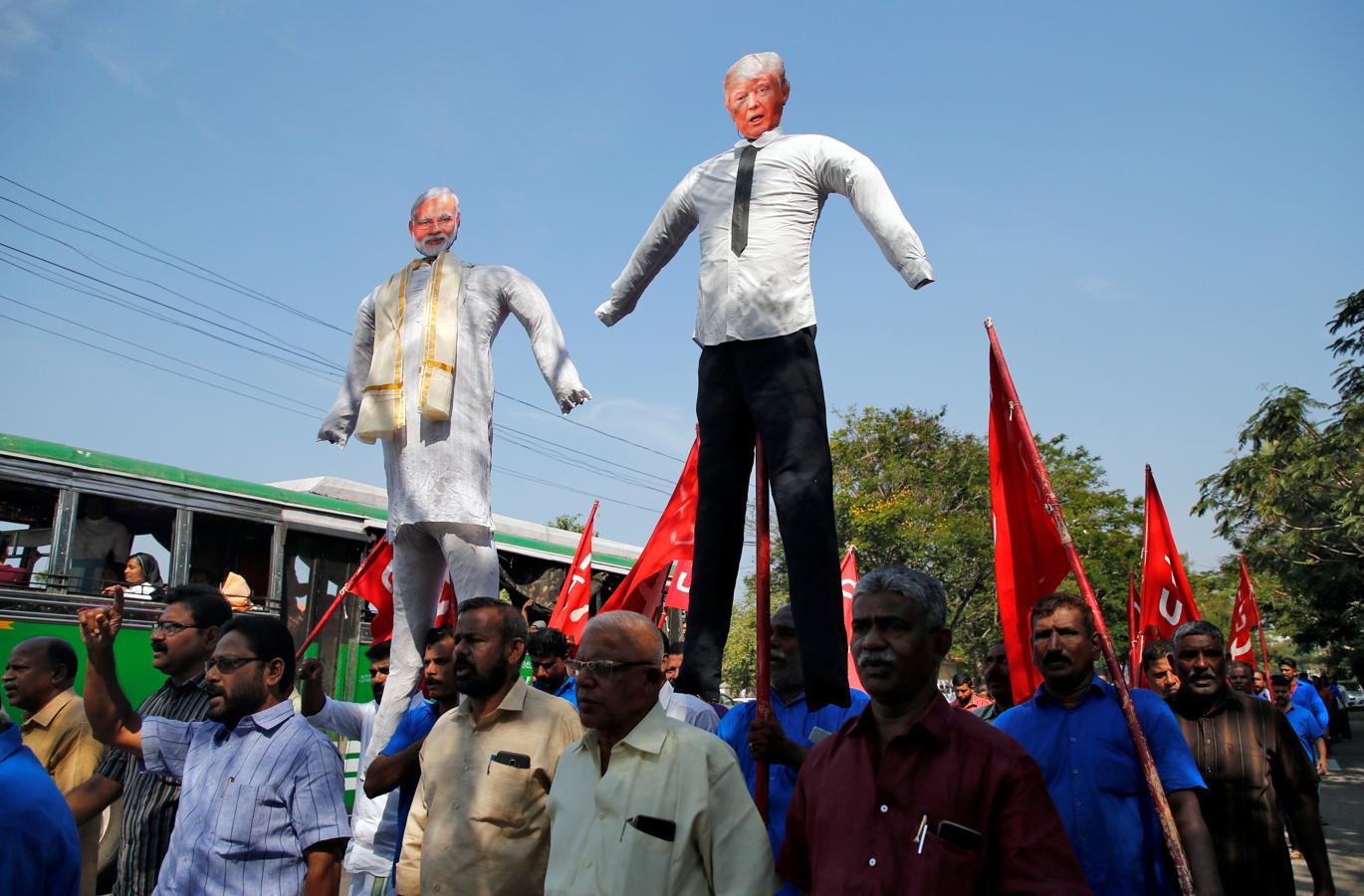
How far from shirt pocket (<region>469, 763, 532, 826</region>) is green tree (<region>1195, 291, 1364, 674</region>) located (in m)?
18.3

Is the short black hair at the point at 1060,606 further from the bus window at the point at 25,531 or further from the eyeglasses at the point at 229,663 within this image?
the bus window at the point at 25,531

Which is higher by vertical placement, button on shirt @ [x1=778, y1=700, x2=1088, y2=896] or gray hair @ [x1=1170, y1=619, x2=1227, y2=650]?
gray hair @ [x1=1170, y1=619, x2=1227, y2=650]

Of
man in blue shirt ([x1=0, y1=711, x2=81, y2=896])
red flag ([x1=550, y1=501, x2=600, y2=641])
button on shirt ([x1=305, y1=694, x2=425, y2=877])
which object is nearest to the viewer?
man in blue shirt ([x1=0, y1=711, x2=81, y2=896])

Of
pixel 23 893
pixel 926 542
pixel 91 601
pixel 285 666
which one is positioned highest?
pixel 926 542

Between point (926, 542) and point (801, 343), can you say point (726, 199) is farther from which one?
point (926, 542)

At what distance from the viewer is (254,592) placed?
10344mm

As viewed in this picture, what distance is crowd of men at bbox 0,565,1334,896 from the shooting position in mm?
2664

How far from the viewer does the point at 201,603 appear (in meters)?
4.92

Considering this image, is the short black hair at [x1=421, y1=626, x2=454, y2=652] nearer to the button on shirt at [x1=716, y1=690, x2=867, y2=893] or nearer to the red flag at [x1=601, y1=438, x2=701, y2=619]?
the button on shirt at [x1=716, y1=690, x2=867, y2=893]

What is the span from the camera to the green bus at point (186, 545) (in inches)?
344

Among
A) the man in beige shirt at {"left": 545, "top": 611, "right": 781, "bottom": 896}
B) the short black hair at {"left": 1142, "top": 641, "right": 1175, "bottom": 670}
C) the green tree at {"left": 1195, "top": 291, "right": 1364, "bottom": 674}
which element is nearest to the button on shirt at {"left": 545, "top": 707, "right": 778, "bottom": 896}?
the man in beige shirt at {"left": 545, "top": 611, "right": 781, "bottom": 896}

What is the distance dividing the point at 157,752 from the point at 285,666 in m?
0.58

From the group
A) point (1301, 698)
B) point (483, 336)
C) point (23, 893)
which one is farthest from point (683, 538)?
point (1301, 698)

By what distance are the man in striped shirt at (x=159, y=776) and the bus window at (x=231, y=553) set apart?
5.31 meters
